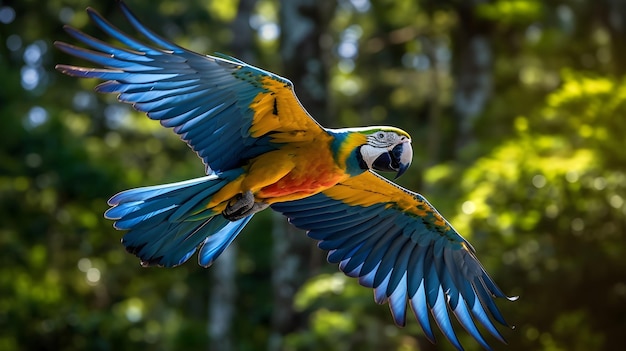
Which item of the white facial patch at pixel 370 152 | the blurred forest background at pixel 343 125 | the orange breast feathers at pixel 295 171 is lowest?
the blurred forest background at pixel 343 125

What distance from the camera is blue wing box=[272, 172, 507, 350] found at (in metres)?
4.32

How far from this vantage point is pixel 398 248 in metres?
4.48

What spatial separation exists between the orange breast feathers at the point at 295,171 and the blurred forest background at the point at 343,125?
2502mm

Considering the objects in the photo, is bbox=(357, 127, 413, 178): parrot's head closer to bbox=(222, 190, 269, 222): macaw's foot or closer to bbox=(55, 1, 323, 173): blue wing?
bbox=(55, 1, 323, 173): blue wing

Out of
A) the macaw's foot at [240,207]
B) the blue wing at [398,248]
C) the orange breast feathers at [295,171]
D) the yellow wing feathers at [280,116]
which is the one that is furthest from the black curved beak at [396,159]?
the blue wing at [398,248]

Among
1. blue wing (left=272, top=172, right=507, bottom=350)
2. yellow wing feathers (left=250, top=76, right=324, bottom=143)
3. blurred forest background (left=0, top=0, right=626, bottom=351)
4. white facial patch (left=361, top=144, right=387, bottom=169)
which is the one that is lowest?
blurred forest background (left=0, top=0, right=626, bottom=351)

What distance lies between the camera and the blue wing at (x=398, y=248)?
432 centimetres

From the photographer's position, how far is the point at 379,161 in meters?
3.54

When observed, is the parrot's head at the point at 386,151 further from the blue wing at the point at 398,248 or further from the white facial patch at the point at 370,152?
the blue wing at the point at 398,248

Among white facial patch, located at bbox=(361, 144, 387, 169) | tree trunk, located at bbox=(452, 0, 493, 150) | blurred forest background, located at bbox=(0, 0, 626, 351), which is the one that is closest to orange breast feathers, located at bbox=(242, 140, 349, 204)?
white facial patch, located at bbox=(361, 144, 387, 169)

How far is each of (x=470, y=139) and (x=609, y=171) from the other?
2.15 meters

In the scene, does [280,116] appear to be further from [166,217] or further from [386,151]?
[166,217]

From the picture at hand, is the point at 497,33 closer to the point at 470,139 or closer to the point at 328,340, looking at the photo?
the point at 470,139

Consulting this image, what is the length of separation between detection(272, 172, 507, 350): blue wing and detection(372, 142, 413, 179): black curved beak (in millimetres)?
696
